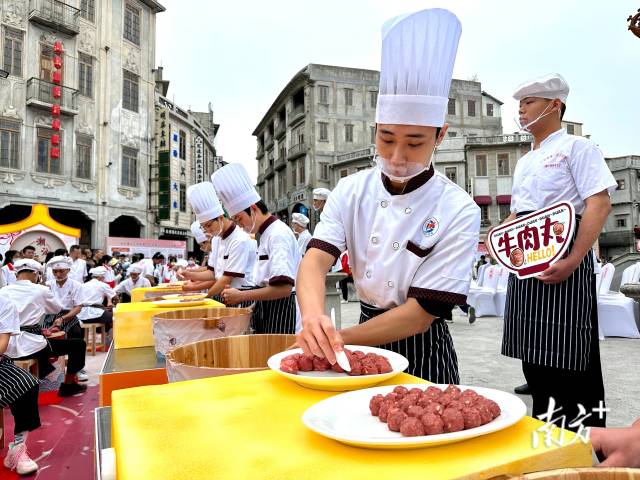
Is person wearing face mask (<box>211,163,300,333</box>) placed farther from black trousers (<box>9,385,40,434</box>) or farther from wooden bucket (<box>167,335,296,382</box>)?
black trousers (<box>9,385,40,434</box>)

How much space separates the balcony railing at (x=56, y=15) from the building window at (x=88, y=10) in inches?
16.9

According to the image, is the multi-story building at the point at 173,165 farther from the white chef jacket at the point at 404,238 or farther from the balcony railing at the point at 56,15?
the white chef jacket at the point at 404,238

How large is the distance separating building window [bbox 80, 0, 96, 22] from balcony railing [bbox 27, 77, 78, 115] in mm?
3005

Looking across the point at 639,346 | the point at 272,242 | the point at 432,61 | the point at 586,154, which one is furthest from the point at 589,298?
the point at 639,346

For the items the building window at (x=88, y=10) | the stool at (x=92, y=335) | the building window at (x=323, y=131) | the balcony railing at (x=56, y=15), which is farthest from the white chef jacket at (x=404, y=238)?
the building window at (x=323, y=131)

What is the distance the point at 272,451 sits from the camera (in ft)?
2.18

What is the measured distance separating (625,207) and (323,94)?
2256 centimetres

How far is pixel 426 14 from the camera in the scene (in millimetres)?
1421

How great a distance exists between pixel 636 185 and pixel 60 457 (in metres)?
38.2

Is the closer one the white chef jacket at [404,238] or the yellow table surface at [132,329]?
the white chef jacket at [404,238]

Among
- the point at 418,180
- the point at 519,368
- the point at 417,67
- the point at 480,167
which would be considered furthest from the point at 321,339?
the point at 480,167

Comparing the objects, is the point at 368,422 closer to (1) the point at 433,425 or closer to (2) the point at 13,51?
(1) the point at 433,425

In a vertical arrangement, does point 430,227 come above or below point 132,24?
below

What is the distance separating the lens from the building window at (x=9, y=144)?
593 inches
